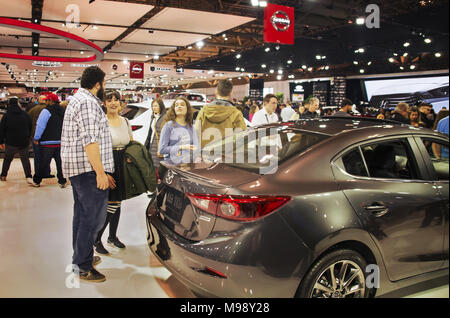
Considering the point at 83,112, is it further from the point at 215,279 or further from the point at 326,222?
the point at 326,222

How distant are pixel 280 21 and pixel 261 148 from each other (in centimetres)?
595

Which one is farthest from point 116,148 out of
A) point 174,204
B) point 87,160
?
point 174,204

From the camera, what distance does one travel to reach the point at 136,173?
3457 millimetres

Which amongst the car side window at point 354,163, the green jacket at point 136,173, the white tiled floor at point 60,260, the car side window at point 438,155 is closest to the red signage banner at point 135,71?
the white tiled floor at point 60,260

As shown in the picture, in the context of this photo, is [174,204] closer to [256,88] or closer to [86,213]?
[86,213]

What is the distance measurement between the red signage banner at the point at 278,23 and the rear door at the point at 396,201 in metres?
5.61

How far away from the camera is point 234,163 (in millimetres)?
2500

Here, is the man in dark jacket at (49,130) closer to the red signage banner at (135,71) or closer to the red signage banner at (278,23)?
the red signage banner at (278,23)

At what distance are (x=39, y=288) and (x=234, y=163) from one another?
5.89 feet

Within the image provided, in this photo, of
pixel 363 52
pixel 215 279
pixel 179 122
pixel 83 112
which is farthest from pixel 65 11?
pixel 363 52

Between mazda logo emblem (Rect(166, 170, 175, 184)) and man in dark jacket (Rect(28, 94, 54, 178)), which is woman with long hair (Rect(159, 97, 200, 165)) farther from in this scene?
man in dark jacket (Rect(28, 94, 54, 178))

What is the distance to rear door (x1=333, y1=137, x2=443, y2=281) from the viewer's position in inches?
88.4

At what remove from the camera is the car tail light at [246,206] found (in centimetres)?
199

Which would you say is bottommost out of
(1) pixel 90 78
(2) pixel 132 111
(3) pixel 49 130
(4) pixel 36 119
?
(3) pixel 49 130
